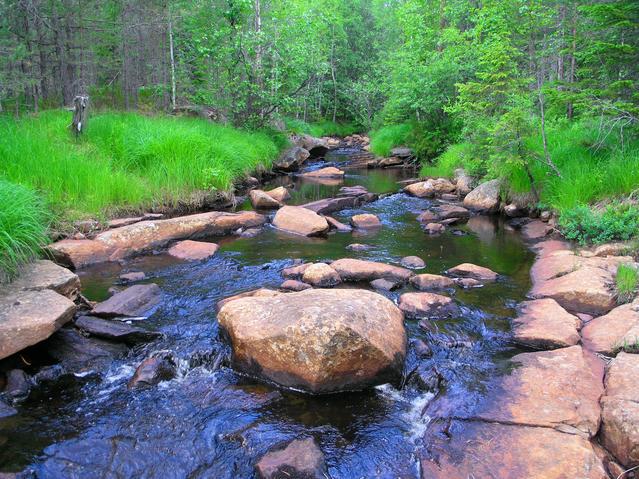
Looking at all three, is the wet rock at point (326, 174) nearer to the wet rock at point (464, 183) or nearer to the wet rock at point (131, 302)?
the wet rock at point (464, 183)

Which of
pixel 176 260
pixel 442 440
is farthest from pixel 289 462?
pixel 176 260

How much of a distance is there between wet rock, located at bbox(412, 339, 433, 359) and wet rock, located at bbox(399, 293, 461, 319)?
669 millimetres

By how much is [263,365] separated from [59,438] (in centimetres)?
166

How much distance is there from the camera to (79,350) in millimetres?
4590

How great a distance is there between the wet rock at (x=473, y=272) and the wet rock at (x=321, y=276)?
180cm

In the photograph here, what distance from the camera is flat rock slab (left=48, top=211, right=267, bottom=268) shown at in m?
6.98

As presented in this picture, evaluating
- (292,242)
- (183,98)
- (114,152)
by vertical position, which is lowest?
(292,242)

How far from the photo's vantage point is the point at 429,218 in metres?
10.1

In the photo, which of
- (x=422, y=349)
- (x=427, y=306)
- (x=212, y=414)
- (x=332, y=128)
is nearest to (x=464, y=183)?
(x=427, y=306)

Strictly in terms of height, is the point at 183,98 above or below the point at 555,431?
above

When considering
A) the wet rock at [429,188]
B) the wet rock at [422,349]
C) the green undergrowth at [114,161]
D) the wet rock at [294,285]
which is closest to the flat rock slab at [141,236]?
the green undergrowth at [114,161]

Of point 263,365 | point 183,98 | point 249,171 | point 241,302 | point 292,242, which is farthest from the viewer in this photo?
point 183,98

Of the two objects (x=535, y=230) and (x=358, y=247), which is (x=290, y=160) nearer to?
(x=358, y=247)

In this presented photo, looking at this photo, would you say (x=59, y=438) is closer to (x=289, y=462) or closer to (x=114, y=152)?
(x=289, y=462)
